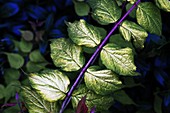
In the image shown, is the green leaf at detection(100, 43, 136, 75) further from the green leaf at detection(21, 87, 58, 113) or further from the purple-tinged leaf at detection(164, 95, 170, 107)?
the purple-tinged leaf at detection(164, 95, 170, 107)

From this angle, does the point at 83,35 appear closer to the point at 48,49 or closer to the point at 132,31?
the point at 132,31

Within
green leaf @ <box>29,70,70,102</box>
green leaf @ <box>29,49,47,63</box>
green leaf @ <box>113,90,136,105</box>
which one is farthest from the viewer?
green leaf @ <box>29,49,47,63</box>

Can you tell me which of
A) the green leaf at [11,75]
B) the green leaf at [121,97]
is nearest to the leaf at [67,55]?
the green leaf at [121,97]

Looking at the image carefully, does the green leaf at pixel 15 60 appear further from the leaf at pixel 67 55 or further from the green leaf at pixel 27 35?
the leaf at pixel 67 55

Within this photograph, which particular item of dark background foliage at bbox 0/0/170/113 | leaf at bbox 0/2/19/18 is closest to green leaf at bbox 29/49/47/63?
dark background foliage at bbox 0/0/170/113

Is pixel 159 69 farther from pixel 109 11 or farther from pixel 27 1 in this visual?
pixel 27 1

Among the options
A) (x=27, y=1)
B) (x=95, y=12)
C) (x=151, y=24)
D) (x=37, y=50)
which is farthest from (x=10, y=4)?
(x=151, y=24)
